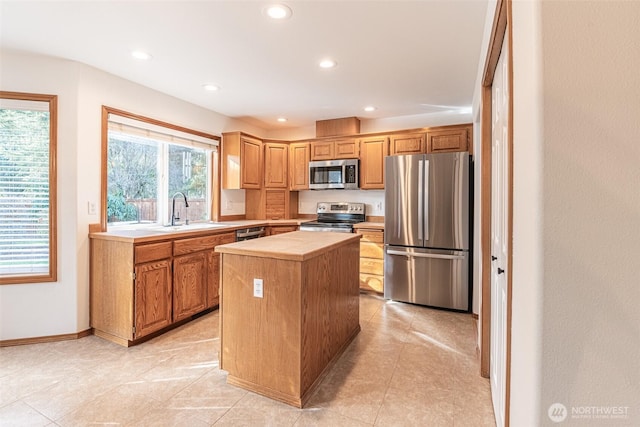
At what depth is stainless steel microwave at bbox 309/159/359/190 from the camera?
13.9ft

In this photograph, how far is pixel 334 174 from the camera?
14.3 ft

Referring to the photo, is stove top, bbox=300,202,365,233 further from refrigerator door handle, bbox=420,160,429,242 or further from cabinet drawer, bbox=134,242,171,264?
cabinet drawer, bbox=134,242,171,264

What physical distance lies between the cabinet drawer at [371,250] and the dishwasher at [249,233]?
4.52 ft

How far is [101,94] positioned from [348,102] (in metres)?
2.57

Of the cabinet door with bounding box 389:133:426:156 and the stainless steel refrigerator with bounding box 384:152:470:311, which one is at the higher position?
the cabinet door with bounding box 389:133:426:156

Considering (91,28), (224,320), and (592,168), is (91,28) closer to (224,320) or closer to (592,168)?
(224,320)

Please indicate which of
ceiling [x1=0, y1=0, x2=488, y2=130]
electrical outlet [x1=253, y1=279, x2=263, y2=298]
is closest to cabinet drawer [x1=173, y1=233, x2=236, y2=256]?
electrical outlet [x1=253, y1=279, x2=263, y2=298]

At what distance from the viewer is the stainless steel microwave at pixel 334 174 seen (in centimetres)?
425

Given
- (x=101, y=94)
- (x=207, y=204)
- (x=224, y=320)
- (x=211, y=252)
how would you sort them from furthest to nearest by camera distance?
1. (x=207, y=204)
2. (x=211, y=252)
3. (x=101, y=94)
4. (x=224, y=320)

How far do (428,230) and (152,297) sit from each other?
9.53ft

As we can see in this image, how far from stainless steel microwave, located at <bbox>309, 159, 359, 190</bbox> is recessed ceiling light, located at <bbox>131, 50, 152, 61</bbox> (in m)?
2.44

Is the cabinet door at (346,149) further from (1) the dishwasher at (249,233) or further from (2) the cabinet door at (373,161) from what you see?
(1) the dishwasher at (249,233)

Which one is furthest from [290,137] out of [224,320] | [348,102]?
[224,320]

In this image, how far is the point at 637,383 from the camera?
2.19 feet
